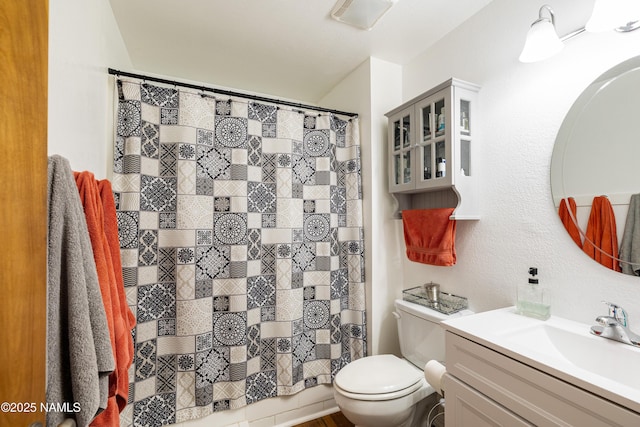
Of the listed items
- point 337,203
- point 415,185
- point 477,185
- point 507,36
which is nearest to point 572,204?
point 477,185

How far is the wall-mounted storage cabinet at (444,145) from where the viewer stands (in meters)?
1.38

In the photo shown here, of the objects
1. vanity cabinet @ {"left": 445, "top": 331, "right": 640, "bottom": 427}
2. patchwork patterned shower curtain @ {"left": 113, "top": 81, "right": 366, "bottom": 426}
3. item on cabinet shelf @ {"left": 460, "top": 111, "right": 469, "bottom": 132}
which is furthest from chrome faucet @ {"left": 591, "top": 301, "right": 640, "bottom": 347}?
patchwork patterned shower curtain @ {"left": 113, "top": 81, "right": 366, "bottom": 426}

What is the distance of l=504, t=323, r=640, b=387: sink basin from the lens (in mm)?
848

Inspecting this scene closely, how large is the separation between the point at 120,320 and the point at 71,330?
0.93 feet

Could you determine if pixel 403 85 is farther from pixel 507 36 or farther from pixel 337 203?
pixel 337 203

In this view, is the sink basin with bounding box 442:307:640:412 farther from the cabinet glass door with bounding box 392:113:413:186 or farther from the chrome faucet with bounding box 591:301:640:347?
the cabinet glass door with bounding box 392:113:413:186

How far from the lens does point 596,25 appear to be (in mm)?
903

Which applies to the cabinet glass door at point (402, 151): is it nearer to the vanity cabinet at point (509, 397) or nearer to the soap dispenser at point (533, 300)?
the soap dispenser at point (533, 300)

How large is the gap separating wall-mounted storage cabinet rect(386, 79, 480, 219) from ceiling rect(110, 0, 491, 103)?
0.43 meters

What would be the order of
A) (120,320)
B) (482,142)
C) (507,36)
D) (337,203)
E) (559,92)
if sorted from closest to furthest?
(120,320), (559,92), (507,36), (482,142), (337,203)

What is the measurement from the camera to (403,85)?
1.97m

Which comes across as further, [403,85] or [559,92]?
[403,85]

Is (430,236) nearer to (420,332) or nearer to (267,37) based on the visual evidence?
(420,332)

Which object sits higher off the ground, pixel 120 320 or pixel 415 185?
pixel 415 185
